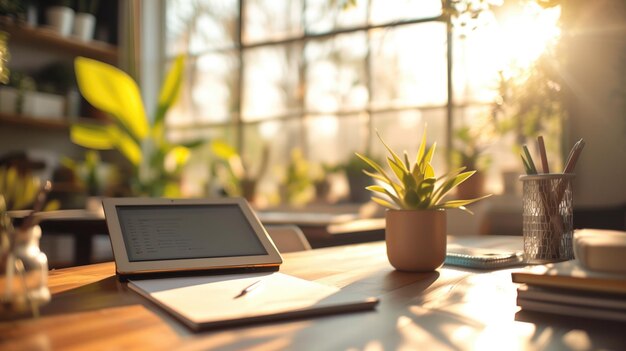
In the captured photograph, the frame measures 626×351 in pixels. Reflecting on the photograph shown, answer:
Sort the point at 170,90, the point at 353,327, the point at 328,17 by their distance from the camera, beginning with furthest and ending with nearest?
the point at 328,17, the point at 170,90, the point at 353,327

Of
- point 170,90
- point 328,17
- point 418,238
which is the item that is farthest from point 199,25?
point 418,238

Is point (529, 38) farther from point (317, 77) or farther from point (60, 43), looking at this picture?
point (60, 43)

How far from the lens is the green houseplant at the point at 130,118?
469 centimetres

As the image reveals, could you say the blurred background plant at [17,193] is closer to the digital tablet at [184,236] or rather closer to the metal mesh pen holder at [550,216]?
the digital tablet at [184,236]

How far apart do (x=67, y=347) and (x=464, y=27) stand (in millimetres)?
1024

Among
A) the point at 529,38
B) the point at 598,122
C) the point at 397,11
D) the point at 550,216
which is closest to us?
the point at 550,216

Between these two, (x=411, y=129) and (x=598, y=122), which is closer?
(x=598, y=122)

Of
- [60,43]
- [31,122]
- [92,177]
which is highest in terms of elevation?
[60,43]

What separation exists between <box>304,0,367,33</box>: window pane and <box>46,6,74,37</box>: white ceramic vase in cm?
208

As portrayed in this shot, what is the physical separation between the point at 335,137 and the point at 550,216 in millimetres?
3949

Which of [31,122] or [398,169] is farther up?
[31,122]

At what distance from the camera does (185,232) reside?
1.16 meters

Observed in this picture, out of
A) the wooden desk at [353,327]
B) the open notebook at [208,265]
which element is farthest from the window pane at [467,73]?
the wooden desk at [353,327]

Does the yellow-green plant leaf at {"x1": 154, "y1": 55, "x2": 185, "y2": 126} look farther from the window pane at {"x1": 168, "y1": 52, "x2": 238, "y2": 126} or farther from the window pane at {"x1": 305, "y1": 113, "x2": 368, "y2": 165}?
the window pane at {"x1": 305, "y1": 113, "x2": 368, "y2": 165}
